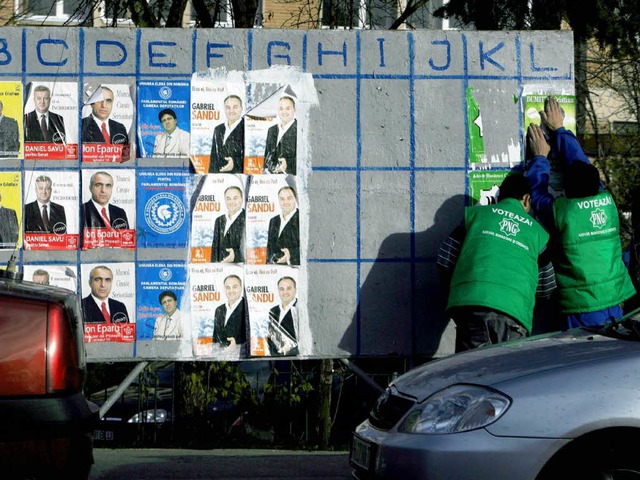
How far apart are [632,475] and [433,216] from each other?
279 cm

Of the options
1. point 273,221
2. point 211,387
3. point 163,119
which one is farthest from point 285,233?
point 211,387

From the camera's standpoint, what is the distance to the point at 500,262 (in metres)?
6.26

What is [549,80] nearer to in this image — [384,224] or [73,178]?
[384,224]

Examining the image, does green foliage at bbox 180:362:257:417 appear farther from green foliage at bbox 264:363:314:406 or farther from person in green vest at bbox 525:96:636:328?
person in green vest at bbox 525:96:636:328

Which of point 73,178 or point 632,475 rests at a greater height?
point 73,178

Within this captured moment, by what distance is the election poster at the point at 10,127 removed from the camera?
6586 mm

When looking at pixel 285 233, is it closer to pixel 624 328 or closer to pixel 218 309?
pixel 218 309

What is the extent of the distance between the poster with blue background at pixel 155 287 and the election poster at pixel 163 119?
0.73m

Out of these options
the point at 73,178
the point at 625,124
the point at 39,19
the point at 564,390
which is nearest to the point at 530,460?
the point at 564,390

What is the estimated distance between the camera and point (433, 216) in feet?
22.2

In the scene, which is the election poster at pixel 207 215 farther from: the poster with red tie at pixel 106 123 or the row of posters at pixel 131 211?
the poster with red tie at pixel 106 123

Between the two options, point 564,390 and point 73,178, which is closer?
point 564,390

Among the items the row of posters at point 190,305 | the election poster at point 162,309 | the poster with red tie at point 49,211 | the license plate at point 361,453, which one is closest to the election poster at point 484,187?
the row of posters at point 190,305

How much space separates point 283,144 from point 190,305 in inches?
48.1
